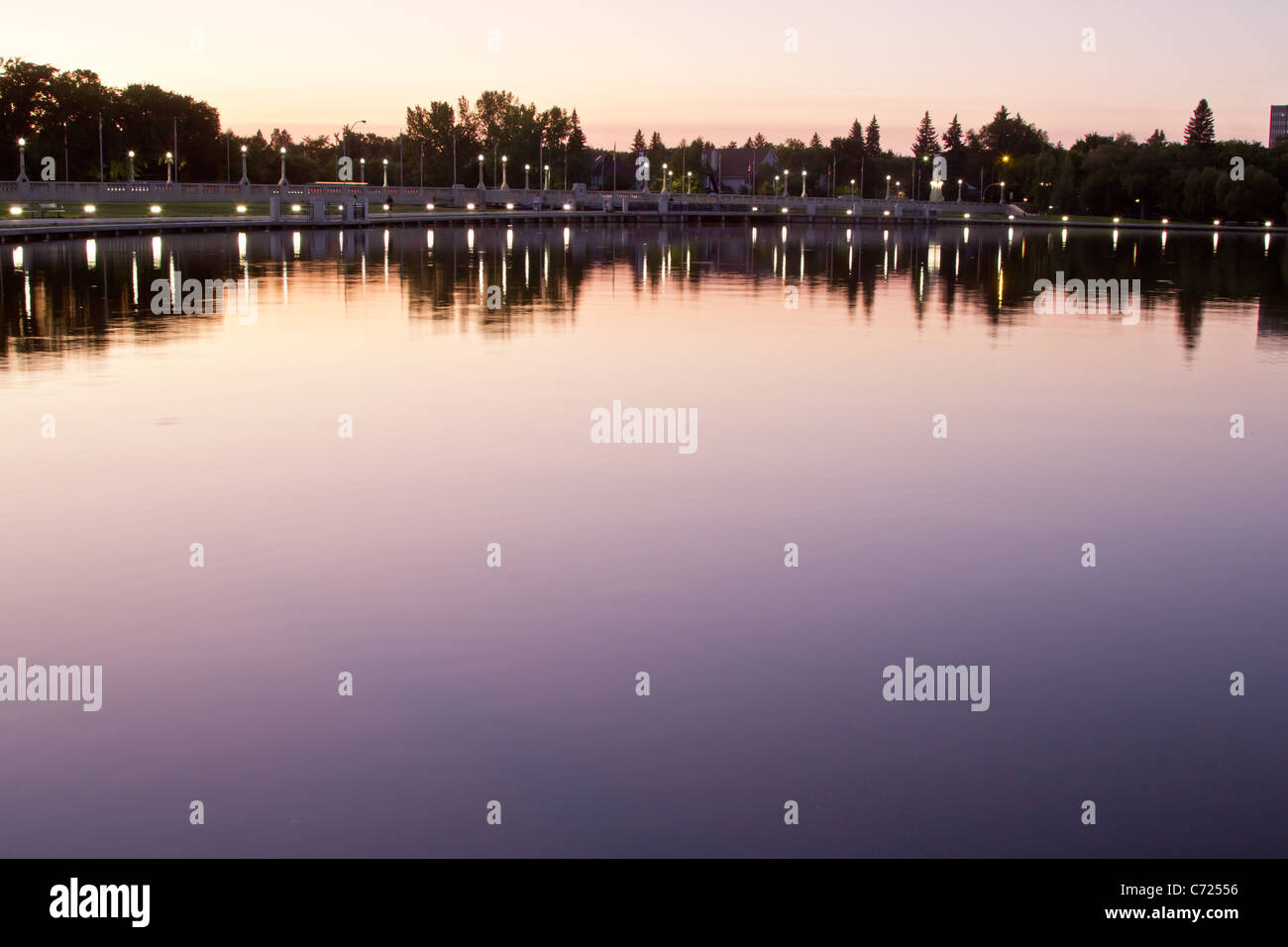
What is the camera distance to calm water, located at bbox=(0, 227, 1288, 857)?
6562mm

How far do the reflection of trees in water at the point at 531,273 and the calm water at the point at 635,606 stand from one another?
26.8 feet

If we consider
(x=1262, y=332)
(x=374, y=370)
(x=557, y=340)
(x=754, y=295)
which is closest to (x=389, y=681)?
(x=374, y=370)

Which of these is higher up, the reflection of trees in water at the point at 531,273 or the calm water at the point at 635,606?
the reflection of trees in water at the point at 531,273

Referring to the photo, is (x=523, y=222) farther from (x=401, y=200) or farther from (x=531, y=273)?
(x=531, y=273)

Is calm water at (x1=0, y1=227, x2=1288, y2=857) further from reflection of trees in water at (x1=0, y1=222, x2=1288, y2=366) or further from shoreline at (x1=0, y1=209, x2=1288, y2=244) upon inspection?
shoreline at (x1=0, y1=209, x2=1288, y2=244)

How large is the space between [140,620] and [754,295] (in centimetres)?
3063

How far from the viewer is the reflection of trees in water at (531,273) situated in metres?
29.8

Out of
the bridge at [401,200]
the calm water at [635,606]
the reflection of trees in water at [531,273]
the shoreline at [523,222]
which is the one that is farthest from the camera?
the bridge at [401,200]

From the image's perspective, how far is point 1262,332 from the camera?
1144 inches

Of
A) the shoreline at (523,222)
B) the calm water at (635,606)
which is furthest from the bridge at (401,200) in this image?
the calm water at (635,606)

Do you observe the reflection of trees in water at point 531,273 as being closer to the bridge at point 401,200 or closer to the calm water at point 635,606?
the calm water at point 635,606

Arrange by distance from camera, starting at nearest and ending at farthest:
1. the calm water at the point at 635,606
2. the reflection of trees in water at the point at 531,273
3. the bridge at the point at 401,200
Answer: the calm water at the point at 635,606, the reflection of trees in water at the point at 531,273, the bridge at the point at 401,200

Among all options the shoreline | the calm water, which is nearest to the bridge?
the shoreline

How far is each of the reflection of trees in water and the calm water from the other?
8174 millimetres
